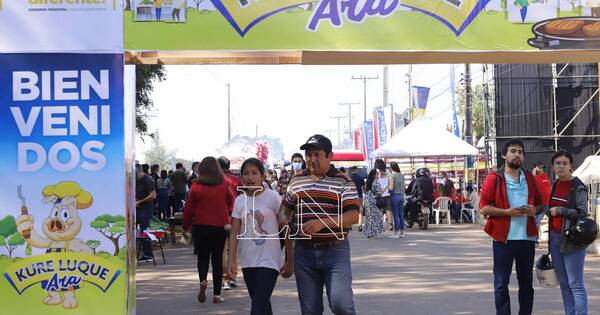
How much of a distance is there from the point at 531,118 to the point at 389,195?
27.9 feet

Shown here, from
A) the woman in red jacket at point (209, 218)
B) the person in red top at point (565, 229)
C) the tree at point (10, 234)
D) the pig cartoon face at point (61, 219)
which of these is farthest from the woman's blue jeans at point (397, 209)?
the tree at point (10, 234)

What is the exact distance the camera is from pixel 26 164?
707cm

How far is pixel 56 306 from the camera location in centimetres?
713

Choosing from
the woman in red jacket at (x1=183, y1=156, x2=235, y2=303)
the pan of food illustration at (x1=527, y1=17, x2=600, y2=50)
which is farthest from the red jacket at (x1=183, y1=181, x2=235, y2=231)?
the pan of food illustration at (x1=527, y1=17, x2=600, y2=50)

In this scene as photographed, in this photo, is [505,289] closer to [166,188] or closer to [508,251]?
[508,251]

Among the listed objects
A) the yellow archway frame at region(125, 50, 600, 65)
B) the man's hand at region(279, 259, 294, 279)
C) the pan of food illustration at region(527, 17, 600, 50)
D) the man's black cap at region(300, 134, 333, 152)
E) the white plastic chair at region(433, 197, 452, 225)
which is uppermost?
the pan of food illustration at region(527, 17, 600, 50)

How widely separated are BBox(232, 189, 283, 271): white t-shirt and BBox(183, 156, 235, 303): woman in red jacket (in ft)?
10.4

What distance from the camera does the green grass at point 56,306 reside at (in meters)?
7.12

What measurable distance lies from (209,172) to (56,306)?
405 cm

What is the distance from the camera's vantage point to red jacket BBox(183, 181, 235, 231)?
1084 cm

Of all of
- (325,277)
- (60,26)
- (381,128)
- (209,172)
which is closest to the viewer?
(325,277)

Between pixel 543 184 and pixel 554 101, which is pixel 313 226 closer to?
pixel 543 184

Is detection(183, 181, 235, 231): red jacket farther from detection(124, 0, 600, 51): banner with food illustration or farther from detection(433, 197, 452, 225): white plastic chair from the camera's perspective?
detection(433, 197, 452, 225): white plastic chair

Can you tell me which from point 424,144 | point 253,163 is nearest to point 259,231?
point 253,163
